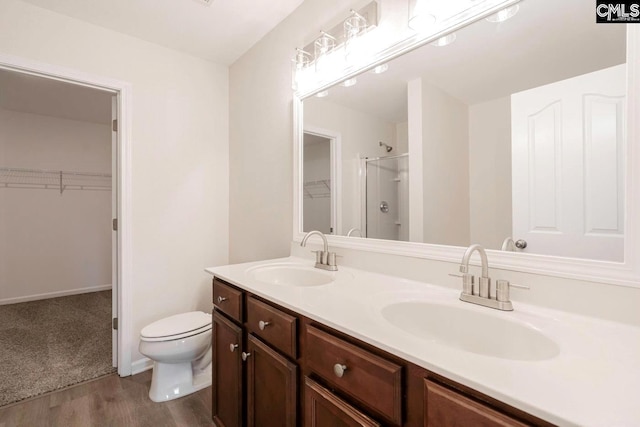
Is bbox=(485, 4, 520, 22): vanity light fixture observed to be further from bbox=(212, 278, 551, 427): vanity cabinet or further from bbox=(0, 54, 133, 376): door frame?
bbox=(0, 54, 133, 376): door frame

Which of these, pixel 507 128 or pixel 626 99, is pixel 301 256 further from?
pixel 626 99

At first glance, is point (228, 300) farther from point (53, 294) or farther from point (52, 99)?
point (53, 294)

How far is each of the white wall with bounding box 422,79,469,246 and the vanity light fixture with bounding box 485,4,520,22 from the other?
28cm

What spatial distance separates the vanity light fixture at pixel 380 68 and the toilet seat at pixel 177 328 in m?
1.85

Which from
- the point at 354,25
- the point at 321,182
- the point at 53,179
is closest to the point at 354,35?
the point at 354,25

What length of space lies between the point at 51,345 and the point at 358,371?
119 inches

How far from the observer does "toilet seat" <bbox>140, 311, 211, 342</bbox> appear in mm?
1739

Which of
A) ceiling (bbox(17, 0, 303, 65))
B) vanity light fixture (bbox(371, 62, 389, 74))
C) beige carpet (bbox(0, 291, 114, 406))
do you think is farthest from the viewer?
beige carpet (bbox(0, 291, 114, 406))

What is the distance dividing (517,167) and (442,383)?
0.79 meters

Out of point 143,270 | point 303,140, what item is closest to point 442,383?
point 303,140

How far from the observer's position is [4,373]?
2.02 meters

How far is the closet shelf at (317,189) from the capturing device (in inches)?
69.2

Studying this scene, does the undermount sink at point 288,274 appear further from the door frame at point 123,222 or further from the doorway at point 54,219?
the doorway at point 54,219

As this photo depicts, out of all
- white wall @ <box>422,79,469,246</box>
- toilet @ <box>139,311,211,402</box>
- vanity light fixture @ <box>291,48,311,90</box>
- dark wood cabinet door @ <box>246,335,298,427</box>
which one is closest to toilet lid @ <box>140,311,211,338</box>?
toilet @ <box>139,311,211,402</box>
